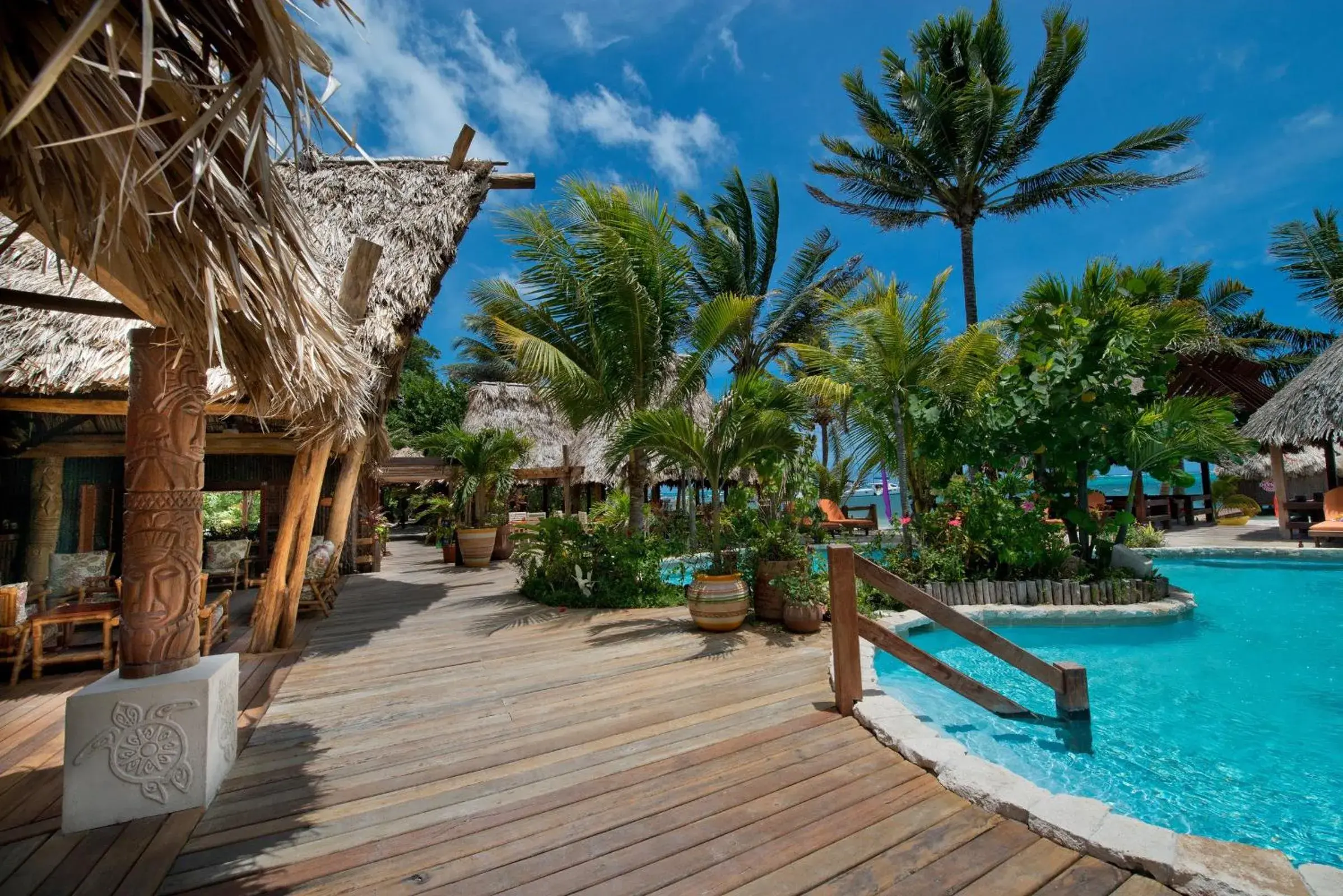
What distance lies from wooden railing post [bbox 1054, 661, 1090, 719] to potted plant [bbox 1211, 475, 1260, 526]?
1706cm

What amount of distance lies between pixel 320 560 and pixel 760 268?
11.8 metres

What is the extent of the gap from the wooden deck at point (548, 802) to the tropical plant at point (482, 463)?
7083 millimetres

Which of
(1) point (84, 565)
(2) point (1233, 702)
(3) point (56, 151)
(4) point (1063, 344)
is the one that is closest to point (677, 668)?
(3) point (56, 151)

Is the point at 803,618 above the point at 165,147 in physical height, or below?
below

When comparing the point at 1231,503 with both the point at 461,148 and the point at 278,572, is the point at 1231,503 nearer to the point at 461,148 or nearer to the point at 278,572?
the point at 461,148

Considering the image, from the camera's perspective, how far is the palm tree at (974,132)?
1235cm

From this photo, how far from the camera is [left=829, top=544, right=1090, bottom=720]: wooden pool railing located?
342 cm

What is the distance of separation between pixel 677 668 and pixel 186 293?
11.7 feet

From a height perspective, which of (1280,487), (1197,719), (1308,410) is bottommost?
(1197,719)

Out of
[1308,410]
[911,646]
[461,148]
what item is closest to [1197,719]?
[911,646]

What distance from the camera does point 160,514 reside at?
2.58 metres

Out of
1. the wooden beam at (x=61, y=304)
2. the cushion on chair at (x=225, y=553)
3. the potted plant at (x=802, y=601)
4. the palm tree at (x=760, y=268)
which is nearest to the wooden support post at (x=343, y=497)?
the cushion on chair at (x=225, y=553)

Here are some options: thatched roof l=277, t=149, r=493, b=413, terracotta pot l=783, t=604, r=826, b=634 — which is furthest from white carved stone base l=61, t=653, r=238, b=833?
terracotta pot l=783, t=604, r=826, b=634

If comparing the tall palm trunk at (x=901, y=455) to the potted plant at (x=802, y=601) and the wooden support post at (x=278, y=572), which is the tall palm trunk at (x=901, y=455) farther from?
the wooden support post at (x=278, y=572)
